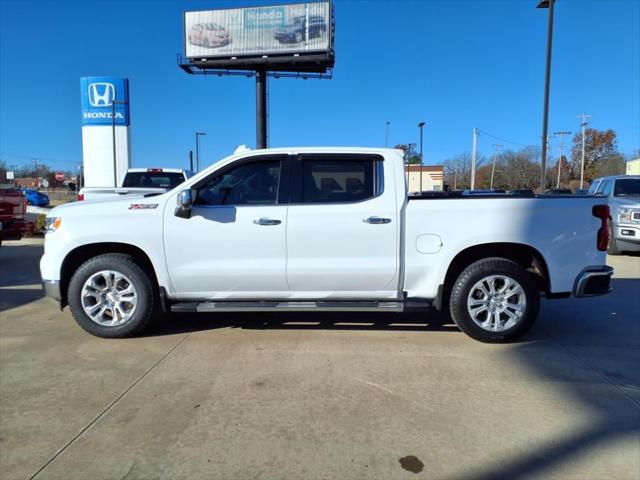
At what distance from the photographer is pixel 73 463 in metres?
2.75

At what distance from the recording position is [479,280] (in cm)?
467

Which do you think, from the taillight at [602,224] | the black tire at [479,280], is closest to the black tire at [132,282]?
the black tire at [479,280]

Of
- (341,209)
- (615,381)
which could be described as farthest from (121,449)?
(615,381)

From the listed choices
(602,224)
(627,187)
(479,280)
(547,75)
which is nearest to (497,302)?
(479,280)

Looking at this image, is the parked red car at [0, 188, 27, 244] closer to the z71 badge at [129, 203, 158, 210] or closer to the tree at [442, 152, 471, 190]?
the z71 badge at [129, 203, 158, 210]

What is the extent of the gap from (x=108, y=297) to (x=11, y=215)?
615 cm

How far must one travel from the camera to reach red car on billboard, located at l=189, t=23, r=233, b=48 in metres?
35.0

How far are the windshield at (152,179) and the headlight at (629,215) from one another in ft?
33.8

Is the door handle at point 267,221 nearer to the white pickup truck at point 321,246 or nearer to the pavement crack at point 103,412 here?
the white pickup truck at point 321,246

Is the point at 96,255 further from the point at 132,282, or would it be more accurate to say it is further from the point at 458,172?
the point at 458,172

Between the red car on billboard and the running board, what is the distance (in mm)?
34251

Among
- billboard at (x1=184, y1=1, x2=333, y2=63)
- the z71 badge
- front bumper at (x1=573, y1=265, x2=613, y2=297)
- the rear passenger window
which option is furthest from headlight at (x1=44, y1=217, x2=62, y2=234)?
billboard at (x1=184, y1=1, x2=333, y2=63)

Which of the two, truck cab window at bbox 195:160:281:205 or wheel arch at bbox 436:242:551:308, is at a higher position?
truck cab window at bbox 195:160:281:205

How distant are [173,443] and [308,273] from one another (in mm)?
2140
